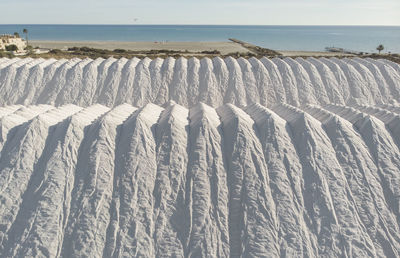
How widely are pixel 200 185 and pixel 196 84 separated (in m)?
15.7

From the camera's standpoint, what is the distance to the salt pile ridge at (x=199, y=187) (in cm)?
1002

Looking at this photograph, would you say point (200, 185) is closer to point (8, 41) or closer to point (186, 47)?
point (8, 41)

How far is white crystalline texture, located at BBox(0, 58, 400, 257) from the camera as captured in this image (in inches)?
394

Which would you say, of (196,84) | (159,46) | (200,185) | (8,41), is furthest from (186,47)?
(200,185)

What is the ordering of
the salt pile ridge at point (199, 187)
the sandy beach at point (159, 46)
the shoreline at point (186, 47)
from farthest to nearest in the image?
the sandy beach at point (159, 46) → the shoreline at point (186, 47) → the salt pile ridge at point (199, 187)

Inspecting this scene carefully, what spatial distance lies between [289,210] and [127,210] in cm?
518

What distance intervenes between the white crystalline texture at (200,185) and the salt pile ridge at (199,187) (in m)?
0.03

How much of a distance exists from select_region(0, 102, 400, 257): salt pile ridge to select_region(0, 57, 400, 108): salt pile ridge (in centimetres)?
1195

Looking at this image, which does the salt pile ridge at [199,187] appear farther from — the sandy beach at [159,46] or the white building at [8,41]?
the sandy beach at [159,46]

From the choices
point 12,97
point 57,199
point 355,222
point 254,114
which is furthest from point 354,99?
point 12,97

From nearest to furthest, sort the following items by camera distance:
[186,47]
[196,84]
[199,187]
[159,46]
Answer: [199,187]
[196,84]
[159,46]
[186,47]

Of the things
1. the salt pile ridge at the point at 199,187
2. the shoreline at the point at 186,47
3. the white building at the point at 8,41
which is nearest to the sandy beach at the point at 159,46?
the shoreline at the point at 186,47

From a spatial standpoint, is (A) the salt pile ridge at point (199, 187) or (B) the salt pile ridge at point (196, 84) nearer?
(A) the salt pile ridge at point (199, 187)

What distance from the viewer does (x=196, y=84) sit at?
25.9 metres
